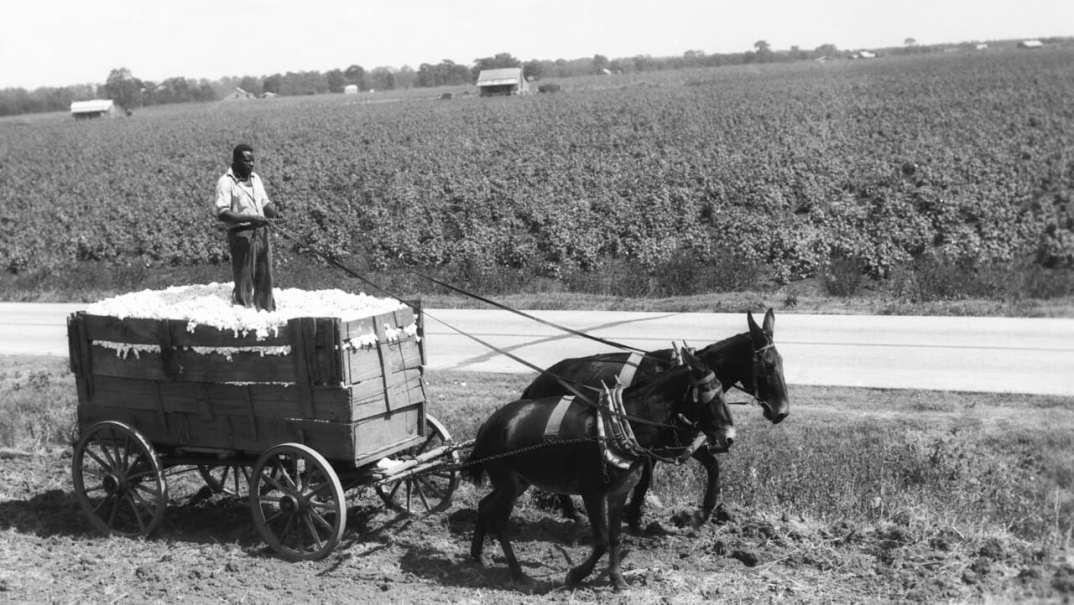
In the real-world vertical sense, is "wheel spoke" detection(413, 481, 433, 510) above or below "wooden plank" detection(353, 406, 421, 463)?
below

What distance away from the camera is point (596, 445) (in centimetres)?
800

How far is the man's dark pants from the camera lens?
9.21 meters

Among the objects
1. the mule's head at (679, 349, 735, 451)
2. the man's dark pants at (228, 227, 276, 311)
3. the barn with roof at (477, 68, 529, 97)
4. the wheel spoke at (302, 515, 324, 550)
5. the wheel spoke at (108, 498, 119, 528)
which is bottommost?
the wheel spoke at (108, 498, 119, 528)

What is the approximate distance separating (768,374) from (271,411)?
12.7 feet

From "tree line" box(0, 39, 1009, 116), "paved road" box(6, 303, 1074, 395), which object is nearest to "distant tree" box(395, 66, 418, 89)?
"tree line" box(0, 39, 1009, 116)

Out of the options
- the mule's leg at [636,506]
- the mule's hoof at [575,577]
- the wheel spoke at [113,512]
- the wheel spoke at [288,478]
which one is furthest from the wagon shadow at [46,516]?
the mule's leg at [636,506]

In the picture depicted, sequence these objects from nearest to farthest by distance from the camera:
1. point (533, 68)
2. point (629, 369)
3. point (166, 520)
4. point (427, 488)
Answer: point (629, 369)
point (166, 520)
point (427, 488)
point (533, 68)

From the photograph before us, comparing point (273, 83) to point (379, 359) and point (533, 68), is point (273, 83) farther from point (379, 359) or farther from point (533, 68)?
point (379, 359)

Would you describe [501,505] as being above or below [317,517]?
above

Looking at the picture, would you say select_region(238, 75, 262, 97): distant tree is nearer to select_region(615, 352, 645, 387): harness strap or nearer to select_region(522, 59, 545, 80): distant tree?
select_region(522, 59, 545, 80): distant tree

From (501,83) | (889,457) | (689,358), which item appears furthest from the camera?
(501,83)

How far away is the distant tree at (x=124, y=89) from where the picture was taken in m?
113

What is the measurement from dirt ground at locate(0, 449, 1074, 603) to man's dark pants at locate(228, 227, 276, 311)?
2040 millimetres

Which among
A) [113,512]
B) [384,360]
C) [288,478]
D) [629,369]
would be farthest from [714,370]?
[113,512]
